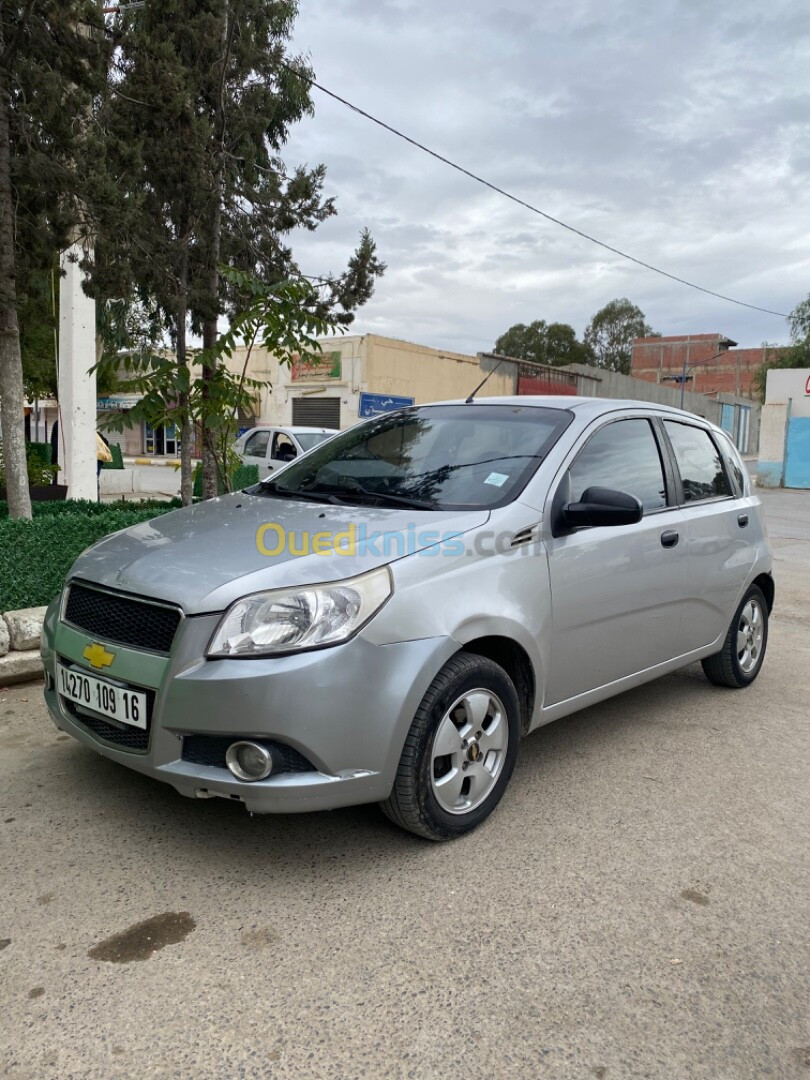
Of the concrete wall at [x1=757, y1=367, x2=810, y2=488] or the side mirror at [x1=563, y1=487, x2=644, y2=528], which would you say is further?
the concrete wall at [x1=757, y1=367, x2=810, y2=488]

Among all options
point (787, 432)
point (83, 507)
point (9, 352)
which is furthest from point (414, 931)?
point (787, 432)

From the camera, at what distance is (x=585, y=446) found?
12.1 ft

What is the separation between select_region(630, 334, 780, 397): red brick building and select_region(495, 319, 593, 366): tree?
32.2 ft

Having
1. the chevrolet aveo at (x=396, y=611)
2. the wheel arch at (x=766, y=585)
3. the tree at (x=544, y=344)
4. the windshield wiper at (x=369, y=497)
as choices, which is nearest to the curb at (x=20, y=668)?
the chevrolet aveo at (x=396, y=611)

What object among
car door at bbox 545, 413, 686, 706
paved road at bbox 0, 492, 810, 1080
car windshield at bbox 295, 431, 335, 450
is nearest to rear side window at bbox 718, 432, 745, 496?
car door at bbox 545, 413, 686, 706

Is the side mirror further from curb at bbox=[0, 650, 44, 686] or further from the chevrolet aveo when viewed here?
curb at bbox=[0, 650, 44, 686]

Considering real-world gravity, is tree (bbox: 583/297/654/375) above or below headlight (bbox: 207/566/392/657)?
above

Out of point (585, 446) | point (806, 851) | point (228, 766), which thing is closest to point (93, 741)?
point (228, 766)

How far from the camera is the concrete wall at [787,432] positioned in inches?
991

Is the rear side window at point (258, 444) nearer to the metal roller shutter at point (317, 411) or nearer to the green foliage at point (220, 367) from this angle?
the green foliage at point (220, 367)

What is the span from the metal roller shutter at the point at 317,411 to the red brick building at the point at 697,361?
169 feet

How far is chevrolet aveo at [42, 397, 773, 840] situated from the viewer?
103 inches

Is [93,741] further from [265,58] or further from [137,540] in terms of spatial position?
[265,58]

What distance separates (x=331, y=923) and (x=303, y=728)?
1.94 feet
